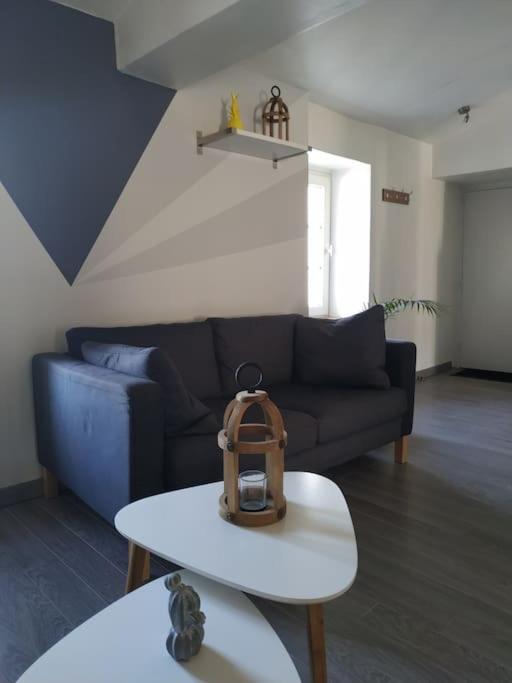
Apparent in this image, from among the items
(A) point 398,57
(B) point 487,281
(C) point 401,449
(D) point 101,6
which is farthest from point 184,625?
(B) point 487,281

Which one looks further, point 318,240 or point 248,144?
point 318,240

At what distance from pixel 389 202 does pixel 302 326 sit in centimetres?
211

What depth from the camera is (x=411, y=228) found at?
4961mm

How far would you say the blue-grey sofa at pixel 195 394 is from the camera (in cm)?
177

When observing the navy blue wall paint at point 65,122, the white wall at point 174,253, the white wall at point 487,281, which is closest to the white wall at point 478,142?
the white wall at point 487,281

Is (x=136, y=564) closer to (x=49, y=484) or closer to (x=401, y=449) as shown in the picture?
(x=49, y=484)

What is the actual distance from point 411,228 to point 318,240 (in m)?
1.06

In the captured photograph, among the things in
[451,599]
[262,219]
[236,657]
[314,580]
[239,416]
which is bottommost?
[451,599]

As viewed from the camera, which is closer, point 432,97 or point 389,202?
point 432,97

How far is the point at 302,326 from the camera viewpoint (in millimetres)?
3145

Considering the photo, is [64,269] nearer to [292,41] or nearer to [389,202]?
[292,41]

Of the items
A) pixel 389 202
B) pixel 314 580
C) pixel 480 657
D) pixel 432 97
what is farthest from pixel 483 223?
pixel 314 580

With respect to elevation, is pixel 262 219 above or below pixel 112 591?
above

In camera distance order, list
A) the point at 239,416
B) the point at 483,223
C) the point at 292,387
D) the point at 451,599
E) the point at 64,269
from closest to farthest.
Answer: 1. the point at 239,416
2. the point at 451,599
3. the point at 64,269
4. the point at 292,387
5. the point at 483,223
